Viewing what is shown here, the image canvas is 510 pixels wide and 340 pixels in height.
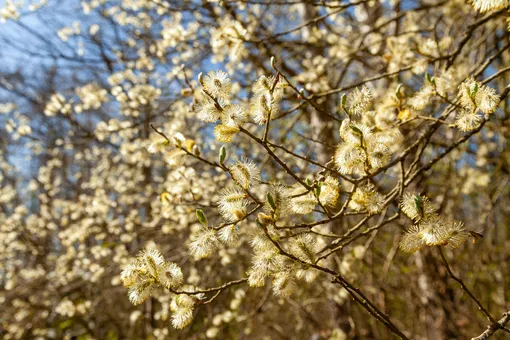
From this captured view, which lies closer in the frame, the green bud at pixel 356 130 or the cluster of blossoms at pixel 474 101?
the green bud at pixel 356 130

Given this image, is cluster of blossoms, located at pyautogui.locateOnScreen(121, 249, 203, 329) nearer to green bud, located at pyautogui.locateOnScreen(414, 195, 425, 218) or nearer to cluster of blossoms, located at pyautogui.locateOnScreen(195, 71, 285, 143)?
cluster of blossoms, located at pyautogui.locateOnScreen(195, 71, 285, 143)

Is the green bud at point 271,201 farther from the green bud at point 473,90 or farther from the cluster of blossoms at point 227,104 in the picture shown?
the green bud at point 473,90

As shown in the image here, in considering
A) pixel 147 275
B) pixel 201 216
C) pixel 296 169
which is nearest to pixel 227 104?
pixel 201 216

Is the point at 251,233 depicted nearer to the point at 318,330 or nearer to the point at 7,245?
the point at 318,330

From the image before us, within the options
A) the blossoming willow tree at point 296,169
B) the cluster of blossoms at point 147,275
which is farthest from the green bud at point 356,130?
the cluster of blossoms at point 147,275

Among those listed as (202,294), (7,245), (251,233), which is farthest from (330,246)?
(7,245)

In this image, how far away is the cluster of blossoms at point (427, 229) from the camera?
3.84 ft

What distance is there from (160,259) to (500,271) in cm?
540

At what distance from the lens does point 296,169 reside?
4.21 metres

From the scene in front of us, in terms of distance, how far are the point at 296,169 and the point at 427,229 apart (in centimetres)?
303

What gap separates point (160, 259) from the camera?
4.17 ft

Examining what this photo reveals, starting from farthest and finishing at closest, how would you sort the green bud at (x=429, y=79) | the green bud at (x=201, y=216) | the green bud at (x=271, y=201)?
Result: 1. the green bud at (x=429, y=79)
2. the green bud at (x=201, y=216)
3. the green bud at (x=271, y=201)

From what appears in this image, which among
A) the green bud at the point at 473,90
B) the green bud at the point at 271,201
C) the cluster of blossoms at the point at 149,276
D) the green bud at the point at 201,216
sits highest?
the green bud at the point at 473,90

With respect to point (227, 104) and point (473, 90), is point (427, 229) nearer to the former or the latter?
point (473, 90)
